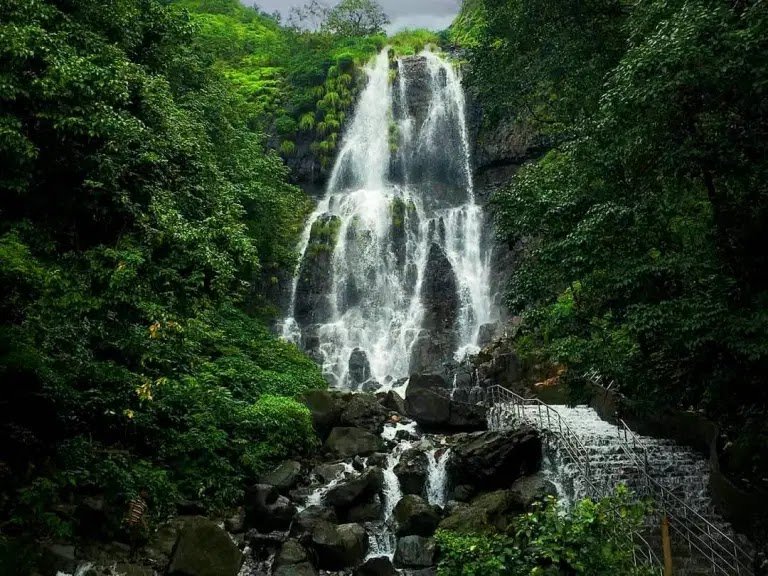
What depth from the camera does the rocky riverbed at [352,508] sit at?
970 centimetres

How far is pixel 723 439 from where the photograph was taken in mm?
12625

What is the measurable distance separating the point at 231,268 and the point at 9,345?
340cm

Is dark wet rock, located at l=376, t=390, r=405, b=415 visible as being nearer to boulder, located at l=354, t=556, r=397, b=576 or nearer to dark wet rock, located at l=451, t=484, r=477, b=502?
dark wet rock, located at l=451, t=484, r=477, b=502

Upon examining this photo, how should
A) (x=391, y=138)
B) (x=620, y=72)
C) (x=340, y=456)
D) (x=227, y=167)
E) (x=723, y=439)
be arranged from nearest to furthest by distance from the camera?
(x=620, y=72)
(x=723, y=439)
(x=340, y=456)
(x=227, y=167)
(x=391, y=138)

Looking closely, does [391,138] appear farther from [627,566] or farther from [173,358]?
[627,566]

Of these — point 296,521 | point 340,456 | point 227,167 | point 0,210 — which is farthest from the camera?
point 227,167

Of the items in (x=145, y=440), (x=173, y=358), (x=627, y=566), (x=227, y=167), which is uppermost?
(x=227, y=167)

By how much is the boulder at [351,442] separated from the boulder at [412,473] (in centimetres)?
117

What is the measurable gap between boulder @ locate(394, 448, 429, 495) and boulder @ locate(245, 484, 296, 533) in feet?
10.5

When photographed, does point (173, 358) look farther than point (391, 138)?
No

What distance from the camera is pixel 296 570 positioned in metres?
10.4

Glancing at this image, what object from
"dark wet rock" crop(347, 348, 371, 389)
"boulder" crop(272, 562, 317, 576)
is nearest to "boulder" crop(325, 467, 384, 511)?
"boulder" crop(272, 562, 317, 576)

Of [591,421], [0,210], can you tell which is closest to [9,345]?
[0,210]

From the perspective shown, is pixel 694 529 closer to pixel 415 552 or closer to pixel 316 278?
pixel 415 552
